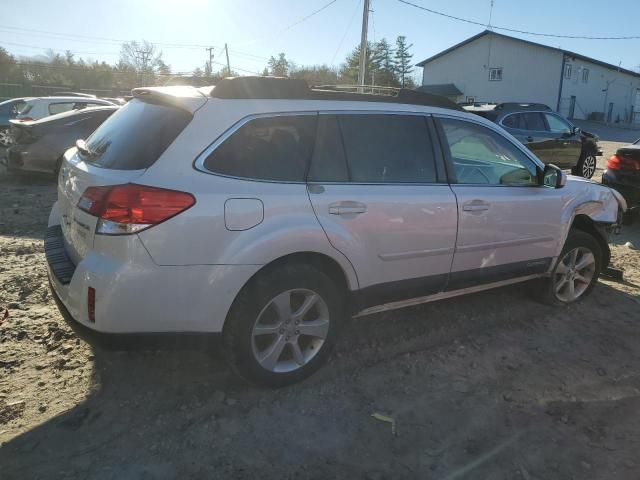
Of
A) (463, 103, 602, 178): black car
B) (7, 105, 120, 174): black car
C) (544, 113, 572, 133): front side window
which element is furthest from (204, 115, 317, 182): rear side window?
(544, 113, 572, 133): front side window

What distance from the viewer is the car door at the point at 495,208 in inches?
145

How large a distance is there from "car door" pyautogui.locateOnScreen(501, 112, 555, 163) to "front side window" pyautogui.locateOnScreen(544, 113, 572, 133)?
0.22 metres

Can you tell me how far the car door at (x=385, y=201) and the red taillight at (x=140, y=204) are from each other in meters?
0.79

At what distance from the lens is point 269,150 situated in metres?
2.91

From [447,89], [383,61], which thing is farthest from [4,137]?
[383,61]

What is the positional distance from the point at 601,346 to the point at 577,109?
145ft

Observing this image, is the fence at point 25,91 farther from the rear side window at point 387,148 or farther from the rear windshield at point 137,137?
the rear side window at point 387,148

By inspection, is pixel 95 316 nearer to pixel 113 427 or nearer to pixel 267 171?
pixel 113 427

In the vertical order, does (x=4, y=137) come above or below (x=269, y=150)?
below

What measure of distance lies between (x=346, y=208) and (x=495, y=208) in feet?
4.43

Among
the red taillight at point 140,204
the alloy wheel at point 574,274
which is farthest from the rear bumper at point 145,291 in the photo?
the alloy wheel at point 574,274

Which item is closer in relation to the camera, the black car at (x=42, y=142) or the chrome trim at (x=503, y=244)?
the chrome trim at (x=503, y=244)

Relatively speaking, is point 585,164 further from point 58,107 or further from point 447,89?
point 447,89

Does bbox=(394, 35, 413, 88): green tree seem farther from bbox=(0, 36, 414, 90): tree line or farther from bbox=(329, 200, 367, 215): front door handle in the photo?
bbox=(329, 200, 367, 215): front door handle
